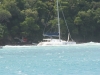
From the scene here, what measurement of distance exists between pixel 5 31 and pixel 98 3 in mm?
19003

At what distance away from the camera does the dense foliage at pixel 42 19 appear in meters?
76.6

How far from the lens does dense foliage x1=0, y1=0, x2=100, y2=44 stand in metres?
76.6

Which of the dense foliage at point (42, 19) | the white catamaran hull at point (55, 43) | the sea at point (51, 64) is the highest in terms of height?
the sea at point (51, 64)

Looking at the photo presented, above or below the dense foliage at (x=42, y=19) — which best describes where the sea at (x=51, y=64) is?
above

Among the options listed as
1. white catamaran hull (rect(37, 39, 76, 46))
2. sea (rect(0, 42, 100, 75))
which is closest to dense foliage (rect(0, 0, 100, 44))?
white catamaran hull (rect(37, 39, 76, 46))

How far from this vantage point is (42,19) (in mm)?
80812

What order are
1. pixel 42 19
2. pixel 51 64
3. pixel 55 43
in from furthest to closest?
pixel 42 19, pixel 55 43, pixel 51 64

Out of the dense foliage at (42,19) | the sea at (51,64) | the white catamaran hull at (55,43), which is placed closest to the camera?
the sea at (51,64)

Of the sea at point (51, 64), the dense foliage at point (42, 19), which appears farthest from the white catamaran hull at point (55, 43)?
the sea at point (51, 64)

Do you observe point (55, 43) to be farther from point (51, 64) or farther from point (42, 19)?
point (51, 64)

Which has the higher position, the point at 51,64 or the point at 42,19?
the point at 51,64

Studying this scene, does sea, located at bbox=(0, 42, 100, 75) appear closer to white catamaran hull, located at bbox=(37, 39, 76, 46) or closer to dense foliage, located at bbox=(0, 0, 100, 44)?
white catamaran hull, located at bbox=(37, 39, 76, 46)

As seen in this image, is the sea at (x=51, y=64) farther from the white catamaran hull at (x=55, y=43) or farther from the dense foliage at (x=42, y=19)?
the dense foliage at (x=42, y=19)

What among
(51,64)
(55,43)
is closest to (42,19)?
(55,43)
